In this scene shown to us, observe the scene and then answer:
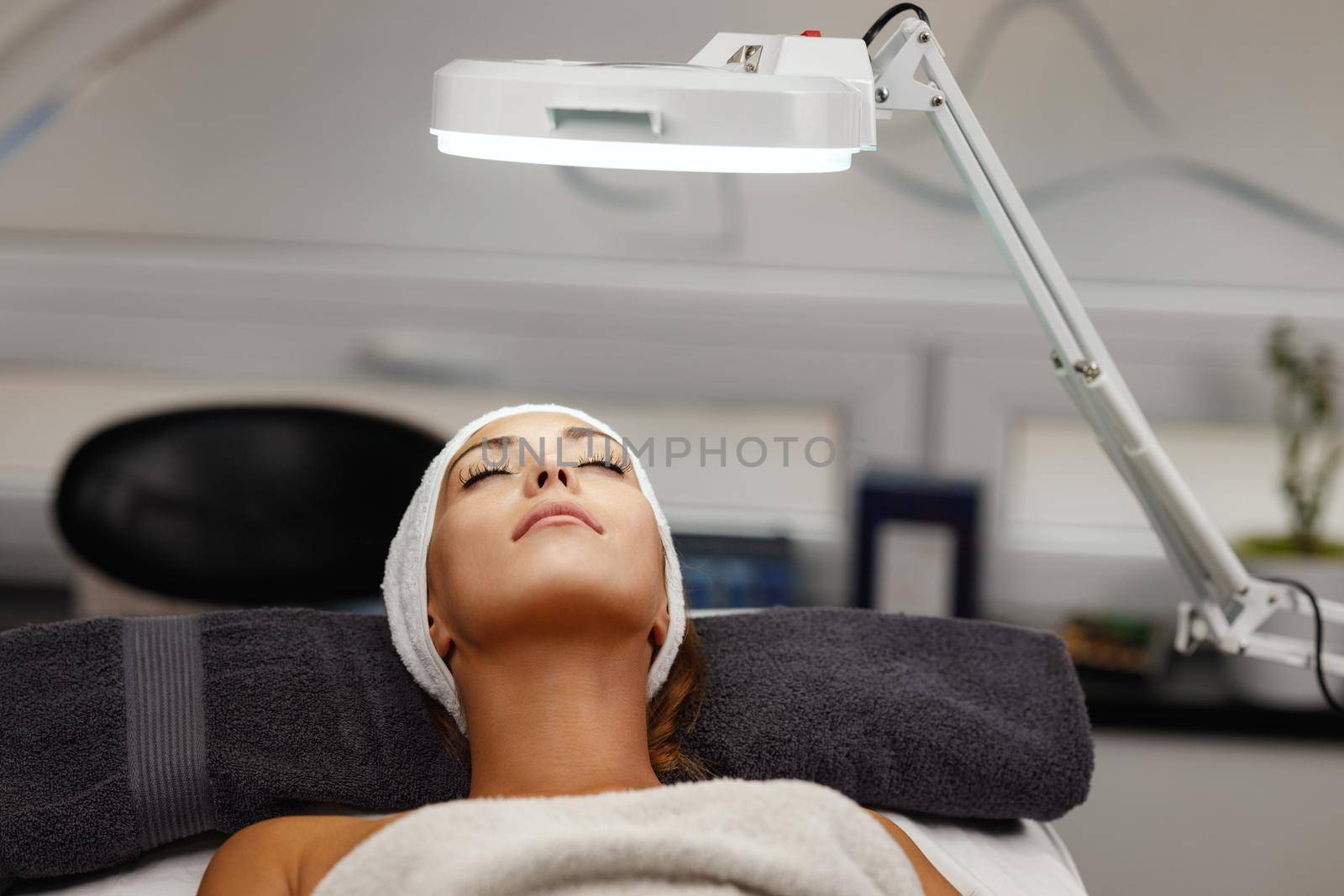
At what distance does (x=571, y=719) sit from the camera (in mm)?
1092

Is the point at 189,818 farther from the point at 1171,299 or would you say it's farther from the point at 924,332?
the point at 1171,299

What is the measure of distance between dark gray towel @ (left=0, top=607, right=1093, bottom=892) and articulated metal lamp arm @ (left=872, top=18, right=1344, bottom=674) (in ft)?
0.60

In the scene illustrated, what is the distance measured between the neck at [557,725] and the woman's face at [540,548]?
0.07ft

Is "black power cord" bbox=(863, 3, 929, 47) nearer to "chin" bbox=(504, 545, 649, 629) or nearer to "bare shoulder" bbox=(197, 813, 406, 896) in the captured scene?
"chin" bbox=(504, 545, 649, 629)

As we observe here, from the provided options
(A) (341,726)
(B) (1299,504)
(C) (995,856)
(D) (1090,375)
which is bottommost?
(C) (995,856)

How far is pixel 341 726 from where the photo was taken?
3.94 ft

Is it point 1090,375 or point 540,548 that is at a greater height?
point 1090,375

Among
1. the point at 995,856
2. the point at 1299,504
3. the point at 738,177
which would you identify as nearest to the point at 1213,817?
the point at 1299,504

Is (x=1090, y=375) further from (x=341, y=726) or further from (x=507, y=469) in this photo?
(x=341, y=726)

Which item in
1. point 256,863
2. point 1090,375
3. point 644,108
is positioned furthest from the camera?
point 1090,375

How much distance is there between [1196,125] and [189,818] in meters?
1.63

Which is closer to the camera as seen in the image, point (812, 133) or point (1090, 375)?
point (812, 133)

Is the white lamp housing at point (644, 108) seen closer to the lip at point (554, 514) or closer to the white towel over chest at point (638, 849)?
the lip at point (554, 514)

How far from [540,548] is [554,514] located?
0.04 metres
